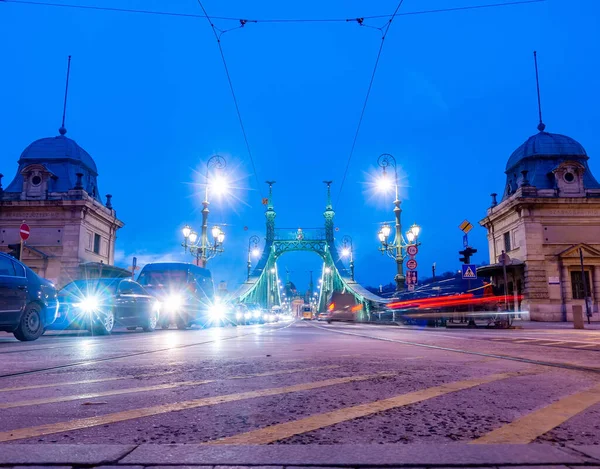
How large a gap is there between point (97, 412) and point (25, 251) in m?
40.7

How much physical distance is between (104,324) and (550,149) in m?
39.6

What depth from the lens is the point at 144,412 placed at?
2.92m

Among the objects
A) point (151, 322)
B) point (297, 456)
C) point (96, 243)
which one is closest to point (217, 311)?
point (151, 322)

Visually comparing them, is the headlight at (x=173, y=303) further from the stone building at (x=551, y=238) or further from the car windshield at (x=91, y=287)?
the stone building at (x=551, y=238)

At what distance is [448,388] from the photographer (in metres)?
3.90

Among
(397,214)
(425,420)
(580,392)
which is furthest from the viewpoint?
(397,214)

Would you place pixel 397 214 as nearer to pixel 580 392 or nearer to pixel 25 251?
pixel 25 251

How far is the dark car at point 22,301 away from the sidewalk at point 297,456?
8386 millimetres

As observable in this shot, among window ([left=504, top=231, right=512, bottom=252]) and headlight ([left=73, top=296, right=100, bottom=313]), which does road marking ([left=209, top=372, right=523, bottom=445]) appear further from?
window ([left=504, top=231, right=512, bottom=252])

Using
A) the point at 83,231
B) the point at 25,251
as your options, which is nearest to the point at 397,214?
the point at 83,231

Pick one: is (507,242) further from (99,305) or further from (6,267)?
(6,267)

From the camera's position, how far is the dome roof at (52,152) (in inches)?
1718

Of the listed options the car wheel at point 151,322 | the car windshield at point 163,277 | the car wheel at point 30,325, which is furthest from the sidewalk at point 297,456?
the car windshield at point 163,277

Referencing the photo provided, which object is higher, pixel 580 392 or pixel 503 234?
pixel 503 234
